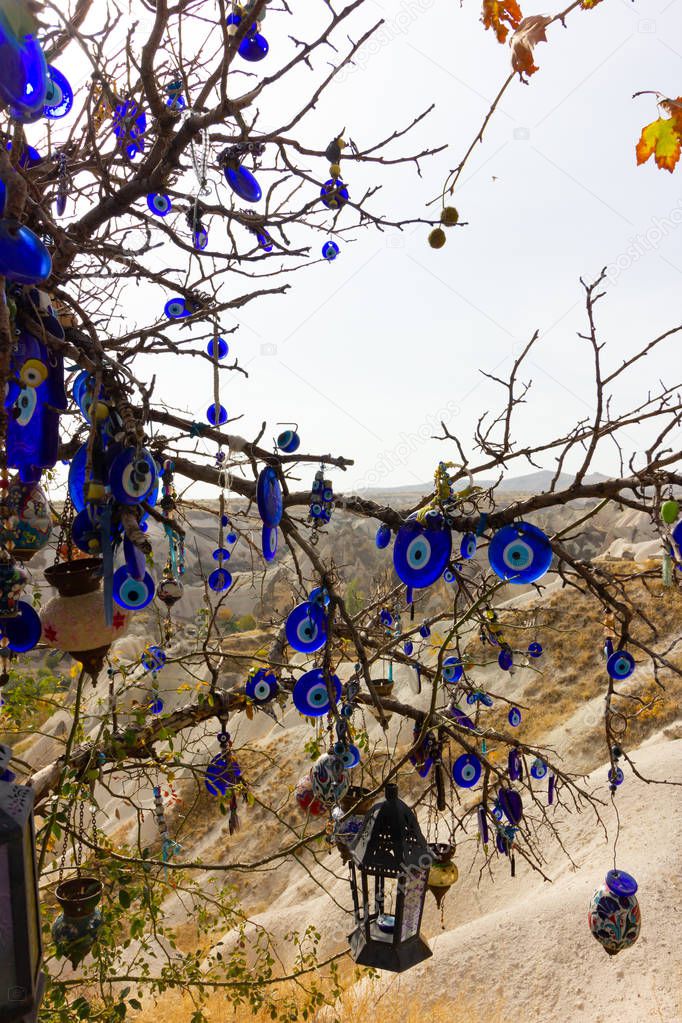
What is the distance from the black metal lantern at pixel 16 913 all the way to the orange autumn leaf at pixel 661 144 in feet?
7.32

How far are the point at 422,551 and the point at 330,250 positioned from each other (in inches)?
86.7

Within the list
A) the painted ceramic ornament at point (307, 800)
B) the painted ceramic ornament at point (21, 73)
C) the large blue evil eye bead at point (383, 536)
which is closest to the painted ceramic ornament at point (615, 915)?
the painted ceramic ornament at point (307, 800)

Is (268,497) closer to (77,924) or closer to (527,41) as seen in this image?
(527,41)

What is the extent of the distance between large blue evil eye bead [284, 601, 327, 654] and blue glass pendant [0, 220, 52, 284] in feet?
4.58

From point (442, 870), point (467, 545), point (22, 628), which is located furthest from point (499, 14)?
point (442, 870)

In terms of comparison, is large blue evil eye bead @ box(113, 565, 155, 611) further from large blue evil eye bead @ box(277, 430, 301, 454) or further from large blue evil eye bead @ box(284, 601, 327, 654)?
large blue evil eye bead @ box(277, 430, 301, 454)

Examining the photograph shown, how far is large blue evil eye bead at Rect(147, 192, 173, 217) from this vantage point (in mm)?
3115

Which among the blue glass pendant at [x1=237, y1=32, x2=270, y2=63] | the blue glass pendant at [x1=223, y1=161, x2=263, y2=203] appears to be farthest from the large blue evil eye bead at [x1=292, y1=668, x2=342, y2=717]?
the blue glass pendant at [x1=237, y1=32, x2=270, y2=63]

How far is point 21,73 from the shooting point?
1.16 metres

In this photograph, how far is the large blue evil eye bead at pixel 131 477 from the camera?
4.71 feet

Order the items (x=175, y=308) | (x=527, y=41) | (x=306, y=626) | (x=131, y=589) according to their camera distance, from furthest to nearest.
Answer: (x=175, y=308) < (x=306, y=626) < (x=527, y=41) < (x=131, y=589)

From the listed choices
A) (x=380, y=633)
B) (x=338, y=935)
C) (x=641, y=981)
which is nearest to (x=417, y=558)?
(x=380, y=633)

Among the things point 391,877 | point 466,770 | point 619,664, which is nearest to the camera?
point 391,877

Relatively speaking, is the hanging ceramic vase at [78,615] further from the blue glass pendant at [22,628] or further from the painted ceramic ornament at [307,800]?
the painted ceramic ornament at [307,800]
